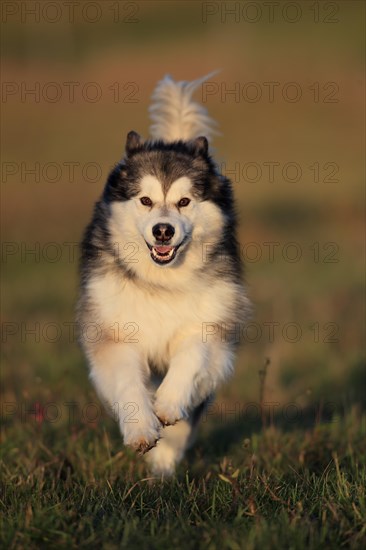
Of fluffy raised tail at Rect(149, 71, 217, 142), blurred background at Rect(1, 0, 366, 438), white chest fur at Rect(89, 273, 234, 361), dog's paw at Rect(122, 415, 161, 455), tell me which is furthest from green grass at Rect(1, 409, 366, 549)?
fluffy raised tail at Rect(149, 71, 217, 142)

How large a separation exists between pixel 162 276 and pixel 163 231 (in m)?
0.51

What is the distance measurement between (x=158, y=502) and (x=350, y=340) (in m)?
5.52

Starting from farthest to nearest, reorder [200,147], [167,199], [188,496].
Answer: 1. [200,147]
2. [167,199]
3. [188,496]

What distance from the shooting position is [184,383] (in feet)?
16.1

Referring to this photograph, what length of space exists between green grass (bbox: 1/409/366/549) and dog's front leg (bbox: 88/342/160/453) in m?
0.29

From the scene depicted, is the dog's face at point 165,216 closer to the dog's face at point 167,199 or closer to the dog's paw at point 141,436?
the dog's face at point 167,199

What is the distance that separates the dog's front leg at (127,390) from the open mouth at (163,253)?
0.56 metres

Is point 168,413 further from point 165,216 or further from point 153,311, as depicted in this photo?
point 165,216

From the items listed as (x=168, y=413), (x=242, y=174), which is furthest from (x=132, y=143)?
(x=242, y=174)

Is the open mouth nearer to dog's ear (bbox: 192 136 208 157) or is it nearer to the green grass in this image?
dog's ear (bbox: 192 136 208 157)

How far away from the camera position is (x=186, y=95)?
6066 mm

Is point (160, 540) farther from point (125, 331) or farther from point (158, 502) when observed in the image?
point (125, 331)

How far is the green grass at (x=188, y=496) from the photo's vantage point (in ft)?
12.0

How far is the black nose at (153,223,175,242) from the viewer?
16.3 ft
